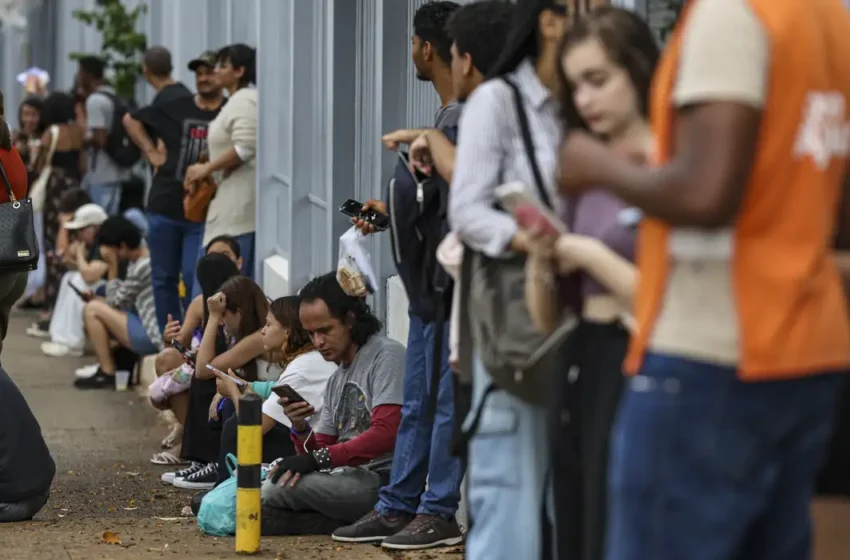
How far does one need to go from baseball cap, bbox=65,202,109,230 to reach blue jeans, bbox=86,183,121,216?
1889 mm

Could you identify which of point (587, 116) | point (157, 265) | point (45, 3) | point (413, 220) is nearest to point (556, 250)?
point (587, 116)

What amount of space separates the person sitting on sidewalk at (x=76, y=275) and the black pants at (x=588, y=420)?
9.22 metres

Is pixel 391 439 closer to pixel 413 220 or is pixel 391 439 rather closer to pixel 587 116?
pixel 413 220

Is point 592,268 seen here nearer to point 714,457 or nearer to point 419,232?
point 714,457

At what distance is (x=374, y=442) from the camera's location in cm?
680

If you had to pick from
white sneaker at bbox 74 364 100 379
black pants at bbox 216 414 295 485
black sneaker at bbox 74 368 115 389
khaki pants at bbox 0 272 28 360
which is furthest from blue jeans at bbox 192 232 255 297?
black pants at bbox 216 414 295 485

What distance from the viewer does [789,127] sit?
Result: 291cm

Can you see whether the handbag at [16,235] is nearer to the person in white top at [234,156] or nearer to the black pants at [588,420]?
the person in white top at [234,156]

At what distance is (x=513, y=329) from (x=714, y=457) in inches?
52.9

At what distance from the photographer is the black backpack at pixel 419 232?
5828 millimetres

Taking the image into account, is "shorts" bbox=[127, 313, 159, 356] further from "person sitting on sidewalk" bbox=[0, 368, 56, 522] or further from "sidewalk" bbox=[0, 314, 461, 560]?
"person sitting on sidewalk" bbox=[0, 368, 56, 522]

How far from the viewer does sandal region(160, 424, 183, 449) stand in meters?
9.74

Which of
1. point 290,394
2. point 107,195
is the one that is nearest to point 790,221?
point 290,394

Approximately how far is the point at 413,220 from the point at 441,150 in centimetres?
64
